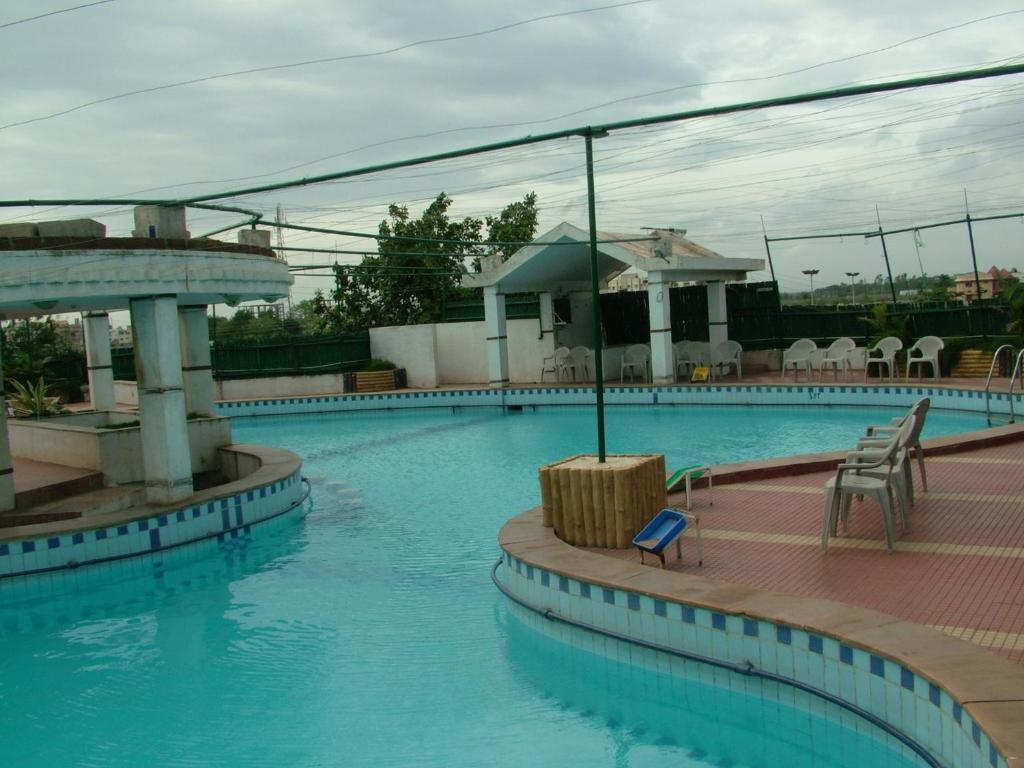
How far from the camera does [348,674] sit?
268 inches

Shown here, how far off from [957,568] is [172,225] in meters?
8.58

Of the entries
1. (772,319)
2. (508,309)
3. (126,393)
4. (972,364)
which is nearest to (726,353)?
(772,319)

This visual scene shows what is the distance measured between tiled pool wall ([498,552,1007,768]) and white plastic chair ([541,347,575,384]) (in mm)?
16378

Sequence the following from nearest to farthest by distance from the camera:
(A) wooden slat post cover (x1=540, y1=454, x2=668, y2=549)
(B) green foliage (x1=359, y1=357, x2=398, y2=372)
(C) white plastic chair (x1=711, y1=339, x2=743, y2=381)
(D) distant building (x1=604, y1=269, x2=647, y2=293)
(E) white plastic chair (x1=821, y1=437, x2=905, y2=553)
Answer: (E) white plastic chair (x1=821, y1=437, x2=905, y2=553) → (A) wooden slat post cover (x1=540, y1=454, x2=668, y2=549) → (C) white plastic chair (x1=711, y1=339, x2=743, y2=381) → (B) green foliage (x1=359, y1=357, x2=398, y2=372) → (D) distant building (x1=604, y1=269, x2=647, y2=293)

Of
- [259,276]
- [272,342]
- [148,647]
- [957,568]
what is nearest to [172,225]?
[259,276]

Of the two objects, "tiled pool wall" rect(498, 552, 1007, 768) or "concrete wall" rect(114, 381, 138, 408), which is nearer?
"tiled pool wall" rect(498, 552, 1007, 768)

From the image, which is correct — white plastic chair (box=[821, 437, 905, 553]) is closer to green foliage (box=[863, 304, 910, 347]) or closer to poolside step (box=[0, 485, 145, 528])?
poolside step (box=[0, 485, 145, 528])

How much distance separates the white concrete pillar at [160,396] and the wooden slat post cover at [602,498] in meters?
4.88

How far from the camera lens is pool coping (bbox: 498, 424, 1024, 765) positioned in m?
4.32

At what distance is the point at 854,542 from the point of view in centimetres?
769

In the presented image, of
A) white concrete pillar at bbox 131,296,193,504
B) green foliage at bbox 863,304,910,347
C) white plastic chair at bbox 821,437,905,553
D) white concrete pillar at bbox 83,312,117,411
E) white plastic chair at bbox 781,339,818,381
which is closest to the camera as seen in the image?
white plastic chair at bbox 821,437,905,553

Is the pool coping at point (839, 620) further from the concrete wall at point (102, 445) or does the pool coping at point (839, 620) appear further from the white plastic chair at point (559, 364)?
the white plastic chair at point (559, 364)

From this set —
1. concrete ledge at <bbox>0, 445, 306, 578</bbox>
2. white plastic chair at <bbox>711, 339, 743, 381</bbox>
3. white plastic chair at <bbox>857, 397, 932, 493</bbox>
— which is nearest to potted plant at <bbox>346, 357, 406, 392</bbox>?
white plastic chair at <bbox>711, 339, 743, 381</bbox>

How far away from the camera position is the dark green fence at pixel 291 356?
88.2ft
